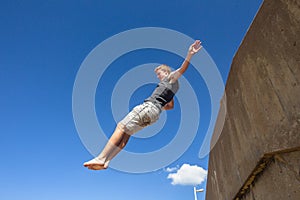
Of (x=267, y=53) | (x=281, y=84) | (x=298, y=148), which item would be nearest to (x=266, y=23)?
(x=267, y=53)

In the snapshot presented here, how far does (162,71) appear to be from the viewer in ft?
15.9

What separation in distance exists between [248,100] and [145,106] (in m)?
1.80

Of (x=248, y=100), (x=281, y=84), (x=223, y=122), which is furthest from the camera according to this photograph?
(x=223, y=122)

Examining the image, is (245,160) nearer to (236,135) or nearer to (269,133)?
(236,135)

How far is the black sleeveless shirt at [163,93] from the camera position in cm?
428

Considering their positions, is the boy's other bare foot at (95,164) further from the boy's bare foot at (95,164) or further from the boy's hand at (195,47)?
the boy's hand at (195,47)

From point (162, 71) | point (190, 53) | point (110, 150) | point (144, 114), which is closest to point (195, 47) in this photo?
point (190, 53)

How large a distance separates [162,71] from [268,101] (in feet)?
8.82

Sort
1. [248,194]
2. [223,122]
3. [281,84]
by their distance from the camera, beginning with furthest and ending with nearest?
1. [223,122]
2. [248,194]
3. [281,84]

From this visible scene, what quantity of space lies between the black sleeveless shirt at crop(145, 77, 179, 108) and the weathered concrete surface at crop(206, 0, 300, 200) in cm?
122

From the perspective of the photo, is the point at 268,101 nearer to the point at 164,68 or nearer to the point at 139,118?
the point at 139,118

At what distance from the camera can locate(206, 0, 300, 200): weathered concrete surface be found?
82.1 inches

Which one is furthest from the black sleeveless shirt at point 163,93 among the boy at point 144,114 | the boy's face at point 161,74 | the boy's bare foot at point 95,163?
the boy's bare foot at point 95,163

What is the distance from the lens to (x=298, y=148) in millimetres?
2051
